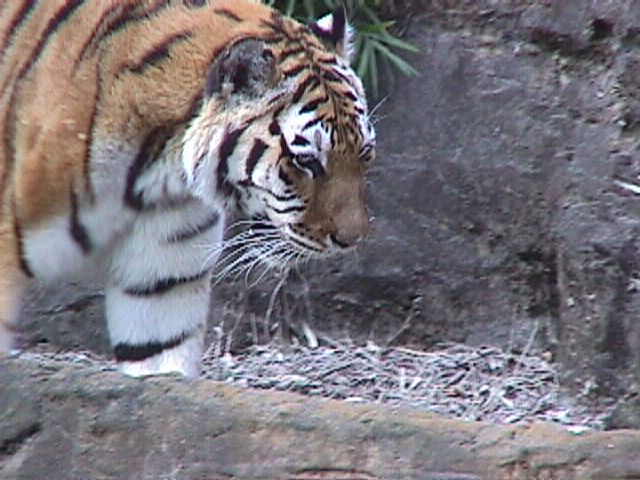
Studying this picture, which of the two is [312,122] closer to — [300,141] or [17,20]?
[300,141]

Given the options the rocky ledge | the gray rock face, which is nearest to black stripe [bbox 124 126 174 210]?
Result: the rocky ledge

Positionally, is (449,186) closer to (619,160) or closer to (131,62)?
(619,160)

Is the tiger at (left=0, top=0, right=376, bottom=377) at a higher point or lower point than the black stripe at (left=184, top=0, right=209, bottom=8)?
lower

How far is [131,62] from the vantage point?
14.7ft

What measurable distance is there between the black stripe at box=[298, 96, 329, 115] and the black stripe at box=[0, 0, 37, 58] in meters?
0.82

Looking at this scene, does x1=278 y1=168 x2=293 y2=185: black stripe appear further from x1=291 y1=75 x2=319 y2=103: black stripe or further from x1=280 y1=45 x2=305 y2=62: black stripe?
x1=280 y1=45 x2=305 y2=62: black stripe

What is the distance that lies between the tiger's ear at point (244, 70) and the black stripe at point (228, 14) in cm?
23

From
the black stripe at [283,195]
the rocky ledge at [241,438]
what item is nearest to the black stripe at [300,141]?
the black stripe at [283,195]

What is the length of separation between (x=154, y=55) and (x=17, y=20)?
46 centimetres

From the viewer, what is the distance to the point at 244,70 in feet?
14.2

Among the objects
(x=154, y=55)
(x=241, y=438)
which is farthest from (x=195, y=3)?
(x=241, y=438)

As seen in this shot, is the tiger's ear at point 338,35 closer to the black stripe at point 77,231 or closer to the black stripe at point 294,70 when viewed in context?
the black stripe at point 294,70

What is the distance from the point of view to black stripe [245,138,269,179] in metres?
4.41

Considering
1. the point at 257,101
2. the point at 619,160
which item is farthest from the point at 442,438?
the point at 619,160
